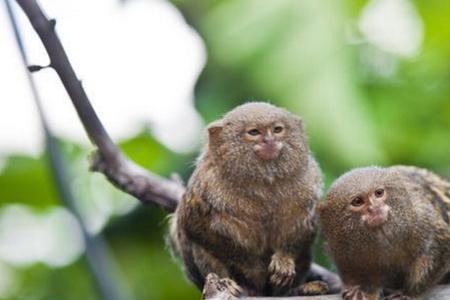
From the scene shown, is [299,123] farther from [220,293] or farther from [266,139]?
[220,293]

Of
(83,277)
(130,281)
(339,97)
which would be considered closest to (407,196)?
(339,97)

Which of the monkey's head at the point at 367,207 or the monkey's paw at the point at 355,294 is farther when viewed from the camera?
the monkey's head at the point at 367,207

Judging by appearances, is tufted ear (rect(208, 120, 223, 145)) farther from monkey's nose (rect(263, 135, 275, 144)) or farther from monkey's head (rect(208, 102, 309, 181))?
monkey's nose (rect(263, 135, 275, 144))

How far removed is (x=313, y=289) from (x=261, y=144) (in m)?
0.54

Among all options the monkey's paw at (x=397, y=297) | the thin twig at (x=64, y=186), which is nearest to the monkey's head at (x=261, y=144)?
the monkey's paw at (x=397, y=297)

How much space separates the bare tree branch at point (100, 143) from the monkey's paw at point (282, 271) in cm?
75

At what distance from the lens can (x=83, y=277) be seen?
21.8 feet

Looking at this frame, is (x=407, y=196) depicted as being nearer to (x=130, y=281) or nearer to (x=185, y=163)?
(x=185, y=163)

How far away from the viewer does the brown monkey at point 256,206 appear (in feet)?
13.6

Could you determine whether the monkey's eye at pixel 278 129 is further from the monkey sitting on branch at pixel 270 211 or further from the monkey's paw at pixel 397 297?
the monkey's paw at pixel 397 297

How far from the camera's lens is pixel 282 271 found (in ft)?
13.4

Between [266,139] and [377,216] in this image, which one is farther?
[266,139]

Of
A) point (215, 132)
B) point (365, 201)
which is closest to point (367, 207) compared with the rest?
point (365, 201)

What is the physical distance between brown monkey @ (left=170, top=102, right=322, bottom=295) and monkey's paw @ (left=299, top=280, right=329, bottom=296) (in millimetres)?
40
